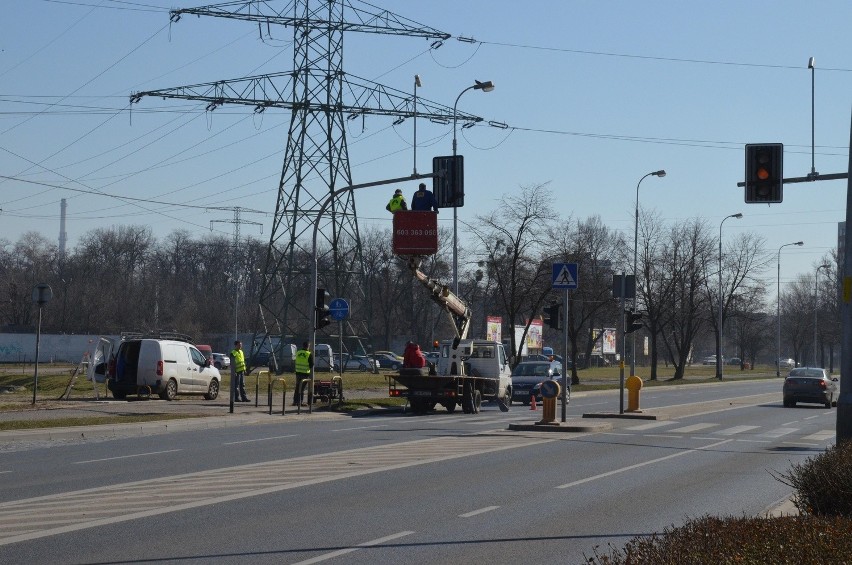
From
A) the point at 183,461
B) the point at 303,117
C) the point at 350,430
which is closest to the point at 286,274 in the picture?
the point at 303,117

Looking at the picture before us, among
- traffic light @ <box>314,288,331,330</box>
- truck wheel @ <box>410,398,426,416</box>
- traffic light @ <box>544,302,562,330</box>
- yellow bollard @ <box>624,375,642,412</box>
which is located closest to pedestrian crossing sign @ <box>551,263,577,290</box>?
traffic light @ <box>544,302,562,330</box>

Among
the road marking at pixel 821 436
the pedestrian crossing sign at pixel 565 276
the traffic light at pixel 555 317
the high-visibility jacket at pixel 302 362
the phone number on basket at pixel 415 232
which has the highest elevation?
the phone number on basket at pixel 415 232

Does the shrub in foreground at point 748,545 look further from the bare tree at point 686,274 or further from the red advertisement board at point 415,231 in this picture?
the bare tree at point 686,274

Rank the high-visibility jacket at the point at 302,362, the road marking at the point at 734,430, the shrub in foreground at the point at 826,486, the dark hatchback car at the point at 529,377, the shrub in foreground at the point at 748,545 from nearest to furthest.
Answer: the shrub in foreground at the point at 748,545, the shrub in foreground at the point at 826,486, the road marking at the point at 734,430, the high-visibility jacket at the point at 302,362, the dark hatchback car at the point at 529,377

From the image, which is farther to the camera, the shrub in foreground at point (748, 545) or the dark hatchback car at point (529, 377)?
the dark hatchback car at point (529, 377)

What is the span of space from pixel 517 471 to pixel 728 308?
65970 mm

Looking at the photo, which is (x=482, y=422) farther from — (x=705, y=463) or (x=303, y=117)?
(x=303, y=117)

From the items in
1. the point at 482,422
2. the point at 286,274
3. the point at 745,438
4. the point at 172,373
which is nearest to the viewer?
the point at 745,438

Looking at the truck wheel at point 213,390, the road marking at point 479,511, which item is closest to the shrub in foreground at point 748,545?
the road marking at point 479,511

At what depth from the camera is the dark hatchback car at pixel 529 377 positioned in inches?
1599

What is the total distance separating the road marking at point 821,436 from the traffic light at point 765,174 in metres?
6.35

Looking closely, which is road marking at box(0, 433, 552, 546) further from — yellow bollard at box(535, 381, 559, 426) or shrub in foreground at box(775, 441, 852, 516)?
shrub in foreground at box(775, 441, 852, 516)

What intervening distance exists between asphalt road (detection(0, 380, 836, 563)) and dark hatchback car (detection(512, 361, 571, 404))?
47.9 feet

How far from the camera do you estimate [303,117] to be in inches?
1996
